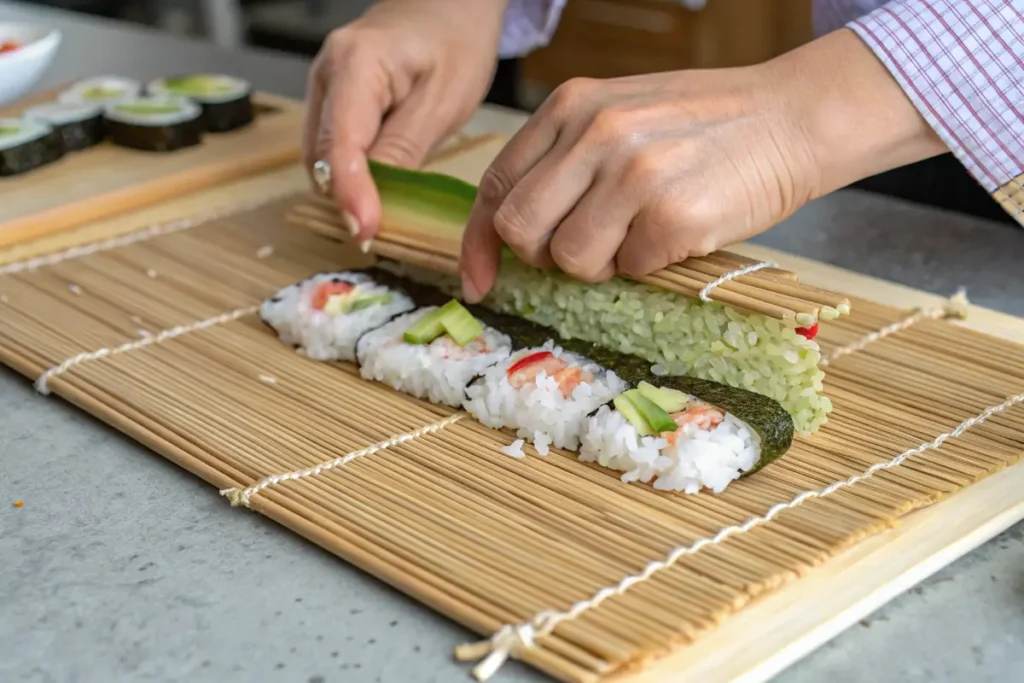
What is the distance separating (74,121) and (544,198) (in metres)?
1.30

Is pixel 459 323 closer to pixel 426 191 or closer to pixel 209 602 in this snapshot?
pixel 426 191

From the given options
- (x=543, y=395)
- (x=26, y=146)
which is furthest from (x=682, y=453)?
(x=26, y=146)

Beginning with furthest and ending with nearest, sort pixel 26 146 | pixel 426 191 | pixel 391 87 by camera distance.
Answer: pixel 26 146 < pixel 391 87 < pixel 426 191

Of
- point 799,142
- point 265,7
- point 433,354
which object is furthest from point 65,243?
point 265,7

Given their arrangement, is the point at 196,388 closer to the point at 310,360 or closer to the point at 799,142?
the point at 310,360

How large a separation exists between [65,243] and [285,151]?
50 centimetres

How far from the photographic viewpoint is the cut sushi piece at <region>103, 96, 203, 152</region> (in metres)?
2.33

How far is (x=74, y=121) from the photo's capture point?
92.3 inches

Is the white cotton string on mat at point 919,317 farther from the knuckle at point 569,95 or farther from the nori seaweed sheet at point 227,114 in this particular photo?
the nori seaweed sheet at point 227,114

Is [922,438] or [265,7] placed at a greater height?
[922,438]

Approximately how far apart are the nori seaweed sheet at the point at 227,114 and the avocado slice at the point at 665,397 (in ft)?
4.65

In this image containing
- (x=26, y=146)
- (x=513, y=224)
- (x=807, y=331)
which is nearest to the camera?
(x=807, y=331)

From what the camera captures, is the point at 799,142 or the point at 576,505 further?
the point at 799,142

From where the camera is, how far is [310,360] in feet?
5.23
